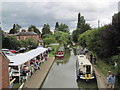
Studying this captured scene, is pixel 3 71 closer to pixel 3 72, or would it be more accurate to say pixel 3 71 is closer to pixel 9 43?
pixel 3 72

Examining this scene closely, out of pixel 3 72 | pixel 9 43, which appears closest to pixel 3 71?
pixel 3 72

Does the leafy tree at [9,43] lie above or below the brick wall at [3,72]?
above

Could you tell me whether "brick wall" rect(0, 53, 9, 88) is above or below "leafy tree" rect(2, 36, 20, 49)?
below

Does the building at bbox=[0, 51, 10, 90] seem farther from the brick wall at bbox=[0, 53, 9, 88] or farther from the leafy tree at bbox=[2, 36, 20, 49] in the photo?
the leafy tree at bbox=[2, 36, 20, 49]

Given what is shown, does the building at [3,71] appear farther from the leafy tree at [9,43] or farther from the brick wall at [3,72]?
the leafy tree at [9,43]

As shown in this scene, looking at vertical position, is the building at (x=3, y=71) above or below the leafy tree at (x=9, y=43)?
below

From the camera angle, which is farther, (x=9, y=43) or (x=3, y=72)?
(x=9, y=43)

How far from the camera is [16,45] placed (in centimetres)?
4003

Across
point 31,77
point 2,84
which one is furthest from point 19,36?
point 2,84

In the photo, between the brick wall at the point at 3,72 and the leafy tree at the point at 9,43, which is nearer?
the brick wall at the point at 3,72

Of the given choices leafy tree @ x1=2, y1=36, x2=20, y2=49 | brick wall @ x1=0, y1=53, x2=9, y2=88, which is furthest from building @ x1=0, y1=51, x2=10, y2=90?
leafy tree @ x1=2, y1=36, x2=20, y2=49

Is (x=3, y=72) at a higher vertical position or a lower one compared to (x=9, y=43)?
lower

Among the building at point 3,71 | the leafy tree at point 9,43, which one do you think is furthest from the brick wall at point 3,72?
the leafy tree at point 9,43

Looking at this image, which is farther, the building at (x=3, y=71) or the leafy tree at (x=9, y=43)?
the leafy tree at (x=9, y=43)
